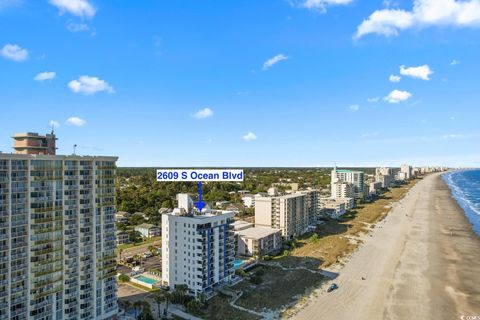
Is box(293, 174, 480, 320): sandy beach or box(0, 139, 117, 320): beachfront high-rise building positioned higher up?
box(0, 139, 117, 320): beachfront high-rise building

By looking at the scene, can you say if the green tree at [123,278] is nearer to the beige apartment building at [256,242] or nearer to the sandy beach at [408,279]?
the beige apartment building at [256,242]

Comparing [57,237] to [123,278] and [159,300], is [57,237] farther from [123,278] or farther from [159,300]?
[123,278]

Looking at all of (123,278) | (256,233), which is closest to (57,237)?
(123,278)

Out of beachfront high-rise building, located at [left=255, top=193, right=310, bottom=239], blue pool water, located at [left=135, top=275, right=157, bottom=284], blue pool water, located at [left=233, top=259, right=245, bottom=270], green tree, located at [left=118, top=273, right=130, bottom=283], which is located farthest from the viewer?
beachfront high-rise building, located at [left=255, top=193, right=310, bottom=239]

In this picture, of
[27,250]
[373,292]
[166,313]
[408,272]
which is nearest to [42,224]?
[27,250]

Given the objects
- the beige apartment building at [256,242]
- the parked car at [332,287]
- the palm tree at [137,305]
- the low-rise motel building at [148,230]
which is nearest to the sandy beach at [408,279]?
the parked car at [332,287]

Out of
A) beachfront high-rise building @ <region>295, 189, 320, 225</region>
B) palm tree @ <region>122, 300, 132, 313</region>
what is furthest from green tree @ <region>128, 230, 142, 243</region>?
beachfront high-rise building @ <region>295, 189, 320, 225</region>

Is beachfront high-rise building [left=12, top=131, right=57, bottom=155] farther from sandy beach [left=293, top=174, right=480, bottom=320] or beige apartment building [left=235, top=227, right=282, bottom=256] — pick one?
beige apartment building [left=235, top=227, right=282, bottom=256]
